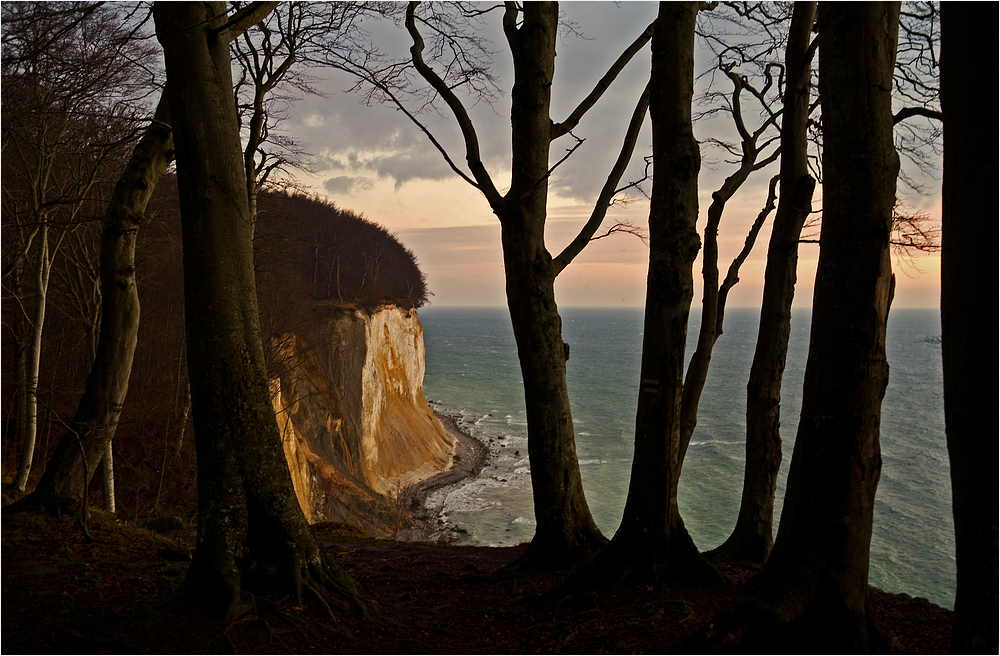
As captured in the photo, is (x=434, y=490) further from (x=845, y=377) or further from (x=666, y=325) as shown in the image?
(x=845, y=377)

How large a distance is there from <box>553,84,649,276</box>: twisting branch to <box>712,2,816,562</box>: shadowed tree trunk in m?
1.59

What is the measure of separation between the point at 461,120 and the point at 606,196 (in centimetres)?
183

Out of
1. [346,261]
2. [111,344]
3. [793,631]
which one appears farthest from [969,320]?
[346,261]

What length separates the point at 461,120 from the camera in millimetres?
6680

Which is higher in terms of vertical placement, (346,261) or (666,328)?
(346,261)

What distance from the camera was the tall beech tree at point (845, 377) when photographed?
3447 mm

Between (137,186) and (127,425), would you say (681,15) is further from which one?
(127,425)

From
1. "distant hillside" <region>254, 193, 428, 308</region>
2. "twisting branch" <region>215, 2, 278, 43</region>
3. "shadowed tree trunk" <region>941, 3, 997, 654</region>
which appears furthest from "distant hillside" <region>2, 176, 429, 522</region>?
"shadowed tree trunk" <region>941, 3, 997, 654</region>

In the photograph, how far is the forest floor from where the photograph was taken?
371 cm

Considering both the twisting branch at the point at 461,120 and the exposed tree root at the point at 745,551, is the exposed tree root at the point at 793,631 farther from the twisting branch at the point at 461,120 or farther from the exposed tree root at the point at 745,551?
the twisting branch at the point at 461,120

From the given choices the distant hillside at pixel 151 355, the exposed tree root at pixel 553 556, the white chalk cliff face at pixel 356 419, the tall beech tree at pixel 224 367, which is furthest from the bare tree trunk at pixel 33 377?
the white chalk cliff face at pixel 356 419

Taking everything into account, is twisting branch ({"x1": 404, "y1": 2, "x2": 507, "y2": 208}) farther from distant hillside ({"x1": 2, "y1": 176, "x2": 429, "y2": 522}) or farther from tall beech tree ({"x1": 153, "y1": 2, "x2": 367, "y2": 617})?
distant hillside ({"x1": 2, "y1": 176, "x2": 429, "y2": 522})

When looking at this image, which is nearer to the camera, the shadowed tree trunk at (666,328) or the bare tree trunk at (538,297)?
the shadowed tree trunk at (666,328)

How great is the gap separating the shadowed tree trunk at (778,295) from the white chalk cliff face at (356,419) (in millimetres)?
16466
